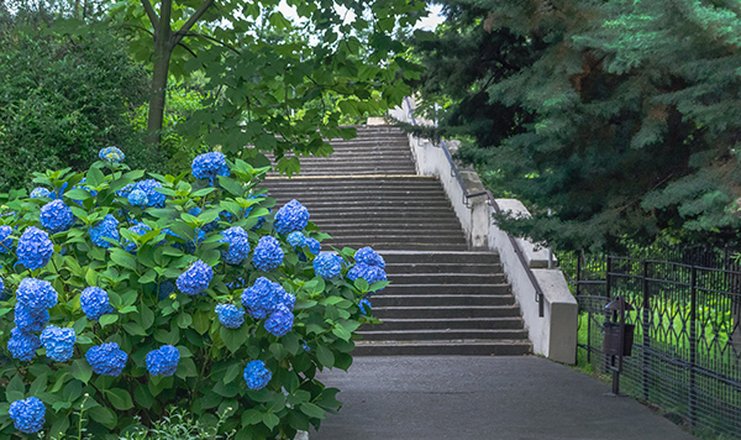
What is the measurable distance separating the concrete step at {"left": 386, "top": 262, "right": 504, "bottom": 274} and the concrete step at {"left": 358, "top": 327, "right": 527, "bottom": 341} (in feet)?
5.78

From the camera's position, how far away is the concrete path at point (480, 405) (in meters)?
9.14

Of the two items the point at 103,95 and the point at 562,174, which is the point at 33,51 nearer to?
the point at 103,95

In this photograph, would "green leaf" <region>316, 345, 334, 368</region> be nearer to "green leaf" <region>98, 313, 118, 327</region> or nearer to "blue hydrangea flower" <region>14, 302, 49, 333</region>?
"green leaf" <region>98, 313, 118, 327</region>

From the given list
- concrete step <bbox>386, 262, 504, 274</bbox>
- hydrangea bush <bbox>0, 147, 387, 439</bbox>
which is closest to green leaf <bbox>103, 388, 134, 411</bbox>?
hydrangea bush <bbox>0, 147, 387, 439</bbox>

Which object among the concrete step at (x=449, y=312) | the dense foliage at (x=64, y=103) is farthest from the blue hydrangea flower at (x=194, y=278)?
the concrete step at (x=449, y=312)

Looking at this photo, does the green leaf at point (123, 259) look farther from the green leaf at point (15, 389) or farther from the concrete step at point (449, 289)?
the concrete step at point (449, 289)

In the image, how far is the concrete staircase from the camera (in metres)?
15.3

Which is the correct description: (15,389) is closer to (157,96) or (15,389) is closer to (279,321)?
(279,321)

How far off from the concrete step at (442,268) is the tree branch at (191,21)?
619cm

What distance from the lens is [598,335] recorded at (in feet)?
44.3

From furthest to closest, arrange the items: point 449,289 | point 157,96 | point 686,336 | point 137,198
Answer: point 449,289, point 157,96, point 686,336, point 137,198

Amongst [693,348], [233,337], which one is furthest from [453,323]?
[233,337]

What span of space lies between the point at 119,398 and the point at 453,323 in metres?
9.62

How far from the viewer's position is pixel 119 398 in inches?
254
